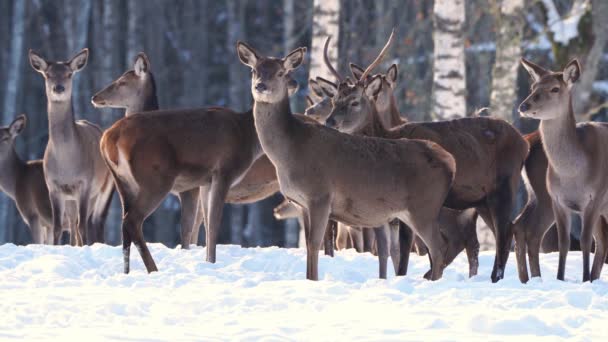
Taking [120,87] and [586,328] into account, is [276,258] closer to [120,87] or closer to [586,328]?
[120,87]

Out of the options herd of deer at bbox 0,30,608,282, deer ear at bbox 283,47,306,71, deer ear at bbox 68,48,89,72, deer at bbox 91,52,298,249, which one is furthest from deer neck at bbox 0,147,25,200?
deer ear at bbox 283,47,306,71

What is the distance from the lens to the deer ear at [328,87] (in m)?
12.3

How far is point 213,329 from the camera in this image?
762 centimetres

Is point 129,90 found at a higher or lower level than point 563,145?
higher

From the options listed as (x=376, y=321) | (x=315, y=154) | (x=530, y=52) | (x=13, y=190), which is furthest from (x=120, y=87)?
(x=530, y=52)

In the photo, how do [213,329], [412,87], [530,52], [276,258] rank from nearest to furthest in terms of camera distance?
[213,329], [276,258], [530,52], [412,87]

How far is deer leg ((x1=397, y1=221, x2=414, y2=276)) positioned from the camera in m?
10.7

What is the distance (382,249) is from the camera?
35.9 feet

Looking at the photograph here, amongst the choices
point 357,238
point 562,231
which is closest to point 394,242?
point 562,231

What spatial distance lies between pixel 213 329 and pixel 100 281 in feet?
8.19

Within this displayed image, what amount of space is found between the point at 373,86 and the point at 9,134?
6.47 metres

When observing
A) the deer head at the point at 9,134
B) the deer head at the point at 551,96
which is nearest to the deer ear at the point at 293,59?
the deer head at the point at 551,96

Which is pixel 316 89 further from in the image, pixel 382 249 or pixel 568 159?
pixel 568 159

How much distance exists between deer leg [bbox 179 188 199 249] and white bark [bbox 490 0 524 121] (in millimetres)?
7228
